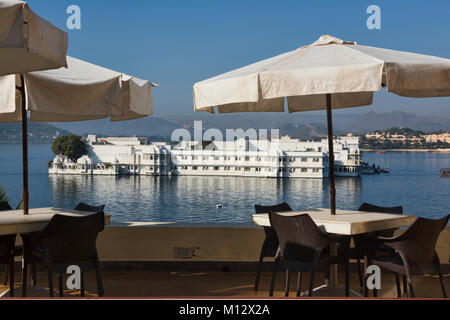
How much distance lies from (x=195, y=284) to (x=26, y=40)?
2625mm

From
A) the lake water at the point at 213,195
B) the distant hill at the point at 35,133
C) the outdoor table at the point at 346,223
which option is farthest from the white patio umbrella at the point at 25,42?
the distant hill at the point at 35,133

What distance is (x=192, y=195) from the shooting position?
80.1 meters

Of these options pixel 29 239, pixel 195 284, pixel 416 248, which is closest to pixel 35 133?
pixel 195 284

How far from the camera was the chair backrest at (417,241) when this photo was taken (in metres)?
3.30

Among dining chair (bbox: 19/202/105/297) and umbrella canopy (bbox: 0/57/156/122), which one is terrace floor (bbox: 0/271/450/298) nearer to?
dining chair (bbox: 19/202/105/297)

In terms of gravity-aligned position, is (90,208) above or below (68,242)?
above

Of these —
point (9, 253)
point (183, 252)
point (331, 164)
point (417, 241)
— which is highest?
point (331, 164)

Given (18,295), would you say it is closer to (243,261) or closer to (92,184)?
(243,261)

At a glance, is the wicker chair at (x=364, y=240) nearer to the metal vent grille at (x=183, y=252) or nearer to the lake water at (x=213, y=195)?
the metal vent grille at (x=183, y=252)

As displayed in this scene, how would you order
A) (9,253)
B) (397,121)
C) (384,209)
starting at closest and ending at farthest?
(9,253) < (384,209) < (397,121)

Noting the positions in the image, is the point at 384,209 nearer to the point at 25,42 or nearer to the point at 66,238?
the point at 66,238

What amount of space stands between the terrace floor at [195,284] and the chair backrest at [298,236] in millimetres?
739

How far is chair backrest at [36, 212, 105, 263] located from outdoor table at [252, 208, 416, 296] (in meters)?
1.31

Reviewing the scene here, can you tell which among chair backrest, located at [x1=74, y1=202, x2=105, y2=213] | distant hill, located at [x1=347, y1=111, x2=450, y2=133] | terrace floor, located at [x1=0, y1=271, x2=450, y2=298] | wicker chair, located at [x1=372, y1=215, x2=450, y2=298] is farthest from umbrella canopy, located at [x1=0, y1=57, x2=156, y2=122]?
distant hill, located at [x1=347, y1=111, x2=450, y2=133]
